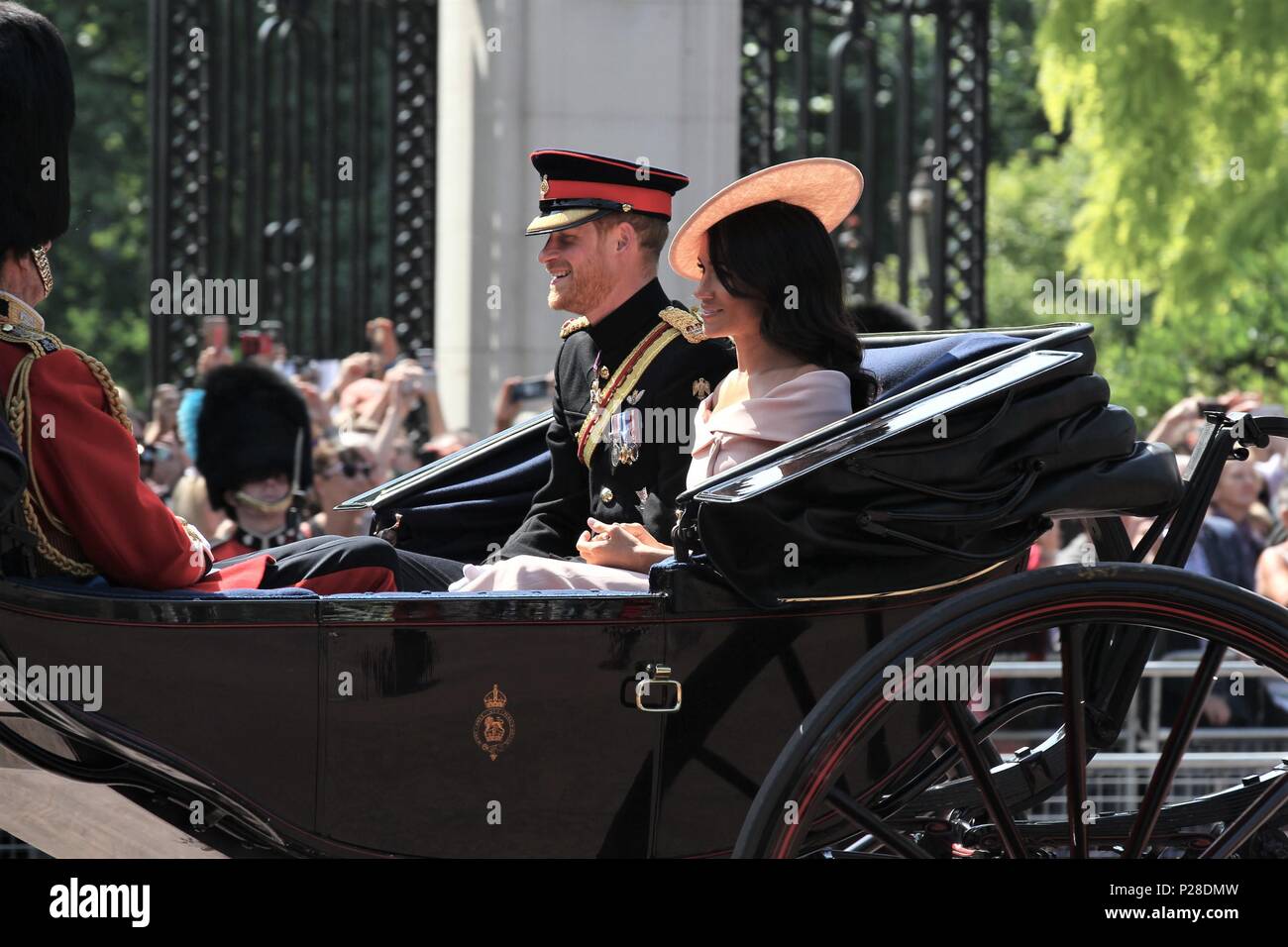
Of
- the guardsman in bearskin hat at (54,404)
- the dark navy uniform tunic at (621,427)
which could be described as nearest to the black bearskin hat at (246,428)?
the dark navy uniform tunic at (621,427)

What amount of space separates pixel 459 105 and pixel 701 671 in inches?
252

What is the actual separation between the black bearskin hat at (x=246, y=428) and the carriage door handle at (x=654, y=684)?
2753mm

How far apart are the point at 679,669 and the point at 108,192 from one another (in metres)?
18.3

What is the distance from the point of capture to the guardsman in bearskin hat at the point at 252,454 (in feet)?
18.0

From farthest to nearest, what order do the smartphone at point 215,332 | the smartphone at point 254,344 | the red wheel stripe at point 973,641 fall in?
the smartphone at point 215,332, the smartphone at point 254,344, the red wheel stripe at point 973,641

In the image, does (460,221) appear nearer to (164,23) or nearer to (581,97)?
(581,97)

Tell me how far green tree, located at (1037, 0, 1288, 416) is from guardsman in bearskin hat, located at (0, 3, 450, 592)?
35.8 ft

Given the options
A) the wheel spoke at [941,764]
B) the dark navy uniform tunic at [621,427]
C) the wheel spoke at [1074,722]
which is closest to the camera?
the wheel spoke at [1074,722]

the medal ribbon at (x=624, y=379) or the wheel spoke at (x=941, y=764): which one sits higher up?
the medal ribbon at (x=624, y=379)

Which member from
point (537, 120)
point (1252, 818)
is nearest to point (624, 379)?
point (1252, 818)

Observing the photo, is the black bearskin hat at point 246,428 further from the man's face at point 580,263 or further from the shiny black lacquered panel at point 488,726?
the shiny black lacquered panel at point 488,726

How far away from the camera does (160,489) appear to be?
23.6 feet

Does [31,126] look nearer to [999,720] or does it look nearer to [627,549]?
[627,549]

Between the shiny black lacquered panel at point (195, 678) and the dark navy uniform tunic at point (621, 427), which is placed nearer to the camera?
the shiny black lacquered panel at point (195, 678)
